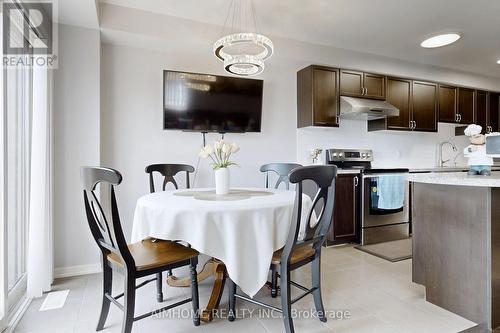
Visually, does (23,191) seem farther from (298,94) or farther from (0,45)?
(298,94)

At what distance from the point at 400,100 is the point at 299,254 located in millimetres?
3422

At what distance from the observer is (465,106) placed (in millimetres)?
4695

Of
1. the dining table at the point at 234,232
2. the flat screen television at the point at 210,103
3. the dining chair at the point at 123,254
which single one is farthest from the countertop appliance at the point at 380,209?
the dining chair at the point at 123,254

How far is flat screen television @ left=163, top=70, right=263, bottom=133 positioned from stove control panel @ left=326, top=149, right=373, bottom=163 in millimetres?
1198

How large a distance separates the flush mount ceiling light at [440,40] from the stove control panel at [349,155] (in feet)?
5.06

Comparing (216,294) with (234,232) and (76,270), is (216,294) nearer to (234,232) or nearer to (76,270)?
(234,232)

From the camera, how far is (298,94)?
Answer: 12.7 feet

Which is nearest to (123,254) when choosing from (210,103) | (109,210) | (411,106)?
(109,210)

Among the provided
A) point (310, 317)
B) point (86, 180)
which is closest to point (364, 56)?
point (310, 317)

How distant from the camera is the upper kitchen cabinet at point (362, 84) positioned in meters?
3.82

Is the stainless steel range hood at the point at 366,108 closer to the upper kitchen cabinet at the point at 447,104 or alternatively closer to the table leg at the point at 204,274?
the upper kitchen cabinet at the point at 447,104

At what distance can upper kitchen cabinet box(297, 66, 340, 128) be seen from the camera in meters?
3.63

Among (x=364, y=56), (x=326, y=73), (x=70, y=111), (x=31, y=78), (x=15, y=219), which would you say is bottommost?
(x=15, y=219)

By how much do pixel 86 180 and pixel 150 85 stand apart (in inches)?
73.0
